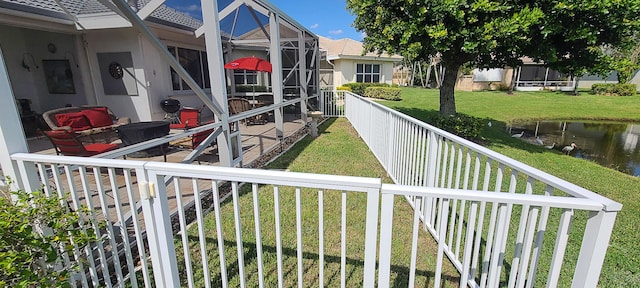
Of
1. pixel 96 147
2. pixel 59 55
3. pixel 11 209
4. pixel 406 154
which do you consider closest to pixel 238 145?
pixel 96 147

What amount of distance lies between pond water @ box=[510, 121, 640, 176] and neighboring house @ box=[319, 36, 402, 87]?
1109cm

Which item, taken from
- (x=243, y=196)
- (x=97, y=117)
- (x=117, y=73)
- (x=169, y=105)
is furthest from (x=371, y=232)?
(x=117, y=73)

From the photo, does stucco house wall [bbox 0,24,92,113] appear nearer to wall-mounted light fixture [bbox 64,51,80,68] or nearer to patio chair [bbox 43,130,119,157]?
wall-mounted light fixture [bbox 64,51,80,68]

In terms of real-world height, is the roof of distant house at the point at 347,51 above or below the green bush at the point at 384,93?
above

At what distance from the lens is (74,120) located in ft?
18.1

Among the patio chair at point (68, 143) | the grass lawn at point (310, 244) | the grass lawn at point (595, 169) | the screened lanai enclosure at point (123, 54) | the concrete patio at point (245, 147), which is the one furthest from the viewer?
the screened lanai enclosure at point (123, 54)

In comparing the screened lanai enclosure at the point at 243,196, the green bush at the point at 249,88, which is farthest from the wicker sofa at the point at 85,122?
the green bush at the point at 249,88

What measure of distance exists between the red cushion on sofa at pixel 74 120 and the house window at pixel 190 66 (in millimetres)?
3074

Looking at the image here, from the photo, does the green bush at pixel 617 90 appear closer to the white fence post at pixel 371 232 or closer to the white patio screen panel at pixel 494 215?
the white patio screen panel at pixel 494 215

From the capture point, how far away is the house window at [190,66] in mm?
8531

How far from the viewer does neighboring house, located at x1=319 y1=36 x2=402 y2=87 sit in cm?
2055

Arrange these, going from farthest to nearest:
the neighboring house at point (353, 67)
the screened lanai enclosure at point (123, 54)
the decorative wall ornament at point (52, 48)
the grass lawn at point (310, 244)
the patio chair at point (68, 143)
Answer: the neighboring house at point (353, 67) < the decorative wall ornament at point (52, 48) < the screened lanai enclosure at point (123, 54) < the patio chair at point (68, 143) < the grass lawn at point (310, 244)

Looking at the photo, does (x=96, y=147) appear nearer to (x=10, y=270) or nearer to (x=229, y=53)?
(x=10, y=270)

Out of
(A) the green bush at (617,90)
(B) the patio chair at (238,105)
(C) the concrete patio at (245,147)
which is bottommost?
(C) the concrete patio at (245,147)
